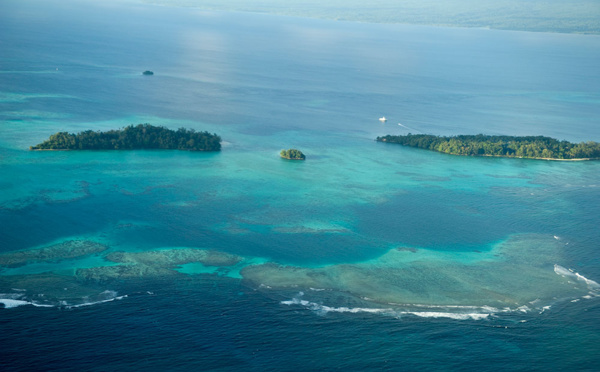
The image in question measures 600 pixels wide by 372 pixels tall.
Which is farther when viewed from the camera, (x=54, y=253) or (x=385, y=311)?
(x=54, y=253)

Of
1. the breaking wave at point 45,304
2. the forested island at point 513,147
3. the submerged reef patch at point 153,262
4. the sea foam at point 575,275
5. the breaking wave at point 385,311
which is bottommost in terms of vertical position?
the breaking wave at point 45,304

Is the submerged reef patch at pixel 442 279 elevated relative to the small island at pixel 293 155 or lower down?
lower down

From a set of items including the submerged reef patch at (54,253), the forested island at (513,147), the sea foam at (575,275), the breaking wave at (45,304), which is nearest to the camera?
the breaking wave at (45,304)

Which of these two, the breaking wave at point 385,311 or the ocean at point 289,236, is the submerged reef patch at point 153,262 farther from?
the breaking wave at point 385,311

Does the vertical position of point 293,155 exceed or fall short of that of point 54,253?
it exceeds it

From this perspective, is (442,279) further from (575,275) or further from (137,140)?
(137,140)

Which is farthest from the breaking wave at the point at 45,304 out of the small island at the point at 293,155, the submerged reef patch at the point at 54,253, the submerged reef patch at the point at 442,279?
the small island at the point at 293,155

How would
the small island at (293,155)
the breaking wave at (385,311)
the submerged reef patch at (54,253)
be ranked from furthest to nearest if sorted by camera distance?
1. the small island at (293,155)
2. the submerged reef patch at (54,253)
3. the breaking wave at (385,311)

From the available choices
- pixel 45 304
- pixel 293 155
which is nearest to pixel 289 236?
pixel 45 304
